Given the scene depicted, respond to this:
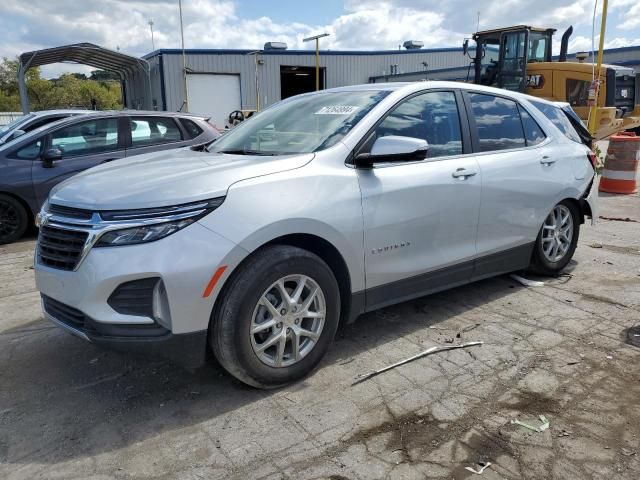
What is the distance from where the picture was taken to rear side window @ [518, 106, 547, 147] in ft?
15.4

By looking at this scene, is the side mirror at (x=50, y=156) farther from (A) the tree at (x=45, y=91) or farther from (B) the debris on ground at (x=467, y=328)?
(A) the tree at (x=45, y=91)

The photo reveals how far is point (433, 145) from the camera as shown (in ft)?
12.7

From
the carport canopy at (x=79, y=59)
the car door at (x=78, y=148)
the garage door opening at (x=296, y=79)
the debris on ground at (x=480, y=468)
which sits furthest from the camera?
the garage door opening at (x=296, y=79)

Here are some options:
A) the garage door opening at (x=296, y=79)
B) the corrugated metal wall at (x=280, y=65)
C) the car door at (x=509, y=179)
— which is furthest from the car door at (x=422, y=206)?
the garage door opening at (x=296, y=79)

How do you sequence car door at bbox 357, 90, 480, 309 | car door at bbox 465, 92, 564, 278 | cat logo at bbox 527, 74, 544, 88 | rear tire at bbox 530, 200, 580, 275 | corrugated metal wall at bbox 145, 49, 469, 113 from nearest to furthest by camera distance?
car door at bbox 357, 90, 480, 309
car door at bbox 465, 92, 564, 278
rear tire at bbox 530, 200, 580, 275
cat logo at bbox 527, 74, 544, 88
corrugated metal wall at bbox 145, 49, 469, 113

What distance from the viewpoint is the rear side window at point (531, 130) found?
469 centimetres

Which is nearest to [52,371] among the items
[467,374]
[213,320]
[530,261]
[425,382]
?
[213,320]

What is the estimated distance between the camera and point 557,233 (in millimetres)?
5031

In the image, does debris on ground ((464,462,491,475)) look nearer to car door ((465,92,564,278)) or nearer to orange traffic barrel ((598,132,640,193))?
car door ((465,92,564,278))

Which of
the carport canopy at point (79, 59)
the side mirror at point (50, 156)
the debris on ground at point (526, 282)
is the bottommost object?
the debris on ground at point (526, 282)

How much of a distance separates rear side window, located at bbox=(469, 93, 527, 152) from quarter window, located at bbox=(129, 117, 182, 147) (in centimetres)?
502

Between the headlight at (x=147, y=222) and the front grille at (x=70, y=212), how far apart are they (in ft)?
0.45

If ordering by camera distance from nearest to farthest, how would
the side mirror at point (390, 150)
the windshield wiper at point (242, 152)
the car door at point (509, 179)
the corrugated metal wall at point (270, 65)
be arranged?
the side mirror at point (390, 150) < the windshield wiper at point (242, 152) < the car door at point (509, 179) < the corrugated metal wall at point (270, 65)

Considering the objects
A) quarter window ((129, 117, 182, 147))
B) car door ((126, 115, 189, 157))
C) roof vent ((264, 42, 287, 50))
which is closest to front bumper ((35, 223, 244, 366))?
car door ((126, 115, 189, 157))
